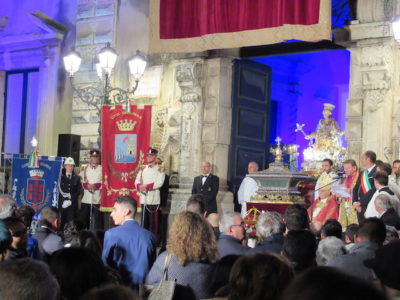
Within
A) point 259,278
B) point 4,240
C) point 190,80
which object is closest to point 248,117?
point 190,80

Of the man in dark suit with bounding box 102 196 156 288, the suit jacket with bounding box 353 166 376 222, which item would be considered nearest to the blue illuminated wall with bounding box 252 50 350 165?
the suit jacket with bounding box 353 166 376 222

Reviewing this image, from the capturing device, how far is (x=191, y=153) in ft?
48.8

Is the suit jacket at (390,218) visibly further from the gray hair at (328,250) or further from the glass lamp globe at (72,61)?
the glass lamp globe at (72,61)

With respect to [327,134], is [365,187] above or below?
below

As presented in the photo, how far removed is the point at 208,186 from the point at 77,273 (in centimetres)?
976

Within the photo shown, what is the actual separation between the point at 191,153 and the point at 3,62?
244 inches

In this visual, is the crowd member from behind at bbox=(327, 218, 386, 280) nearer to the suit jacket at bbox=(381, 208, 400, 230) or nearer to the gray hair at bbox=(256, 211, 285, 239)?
the gray hair at bbox=(256, 211, 285, 239)

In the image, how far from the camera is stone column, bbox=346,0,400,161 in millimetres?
12766

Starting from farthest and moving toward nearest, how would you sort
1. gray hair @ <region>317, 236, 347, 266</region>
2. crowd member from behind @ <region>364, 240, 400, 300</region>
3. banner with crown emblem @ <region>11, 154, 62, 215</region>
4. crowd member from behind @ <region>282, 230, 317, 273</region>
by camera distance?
banner with crown emblem @ <region>11, 154, 62, 215</region>, gray hair @ <region>317, 236, 347, 266</region>, crowd member from behind @ <region>282, 230, 317, 273</region>, crowd member from behind @ <region>364, 240, 400, 300</region>

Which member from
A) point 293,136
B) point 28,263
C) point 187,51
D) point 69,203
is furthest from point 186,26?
point 28,263

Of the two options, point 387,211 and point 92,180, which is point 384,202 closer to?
point 387,211

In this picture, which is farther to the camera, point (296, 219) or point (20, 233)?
point (296, 219)

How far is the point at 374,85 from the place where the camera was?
42.2 feet

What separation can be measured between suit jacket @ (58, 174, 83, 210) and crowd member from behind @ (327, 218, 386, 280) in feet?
30.5
